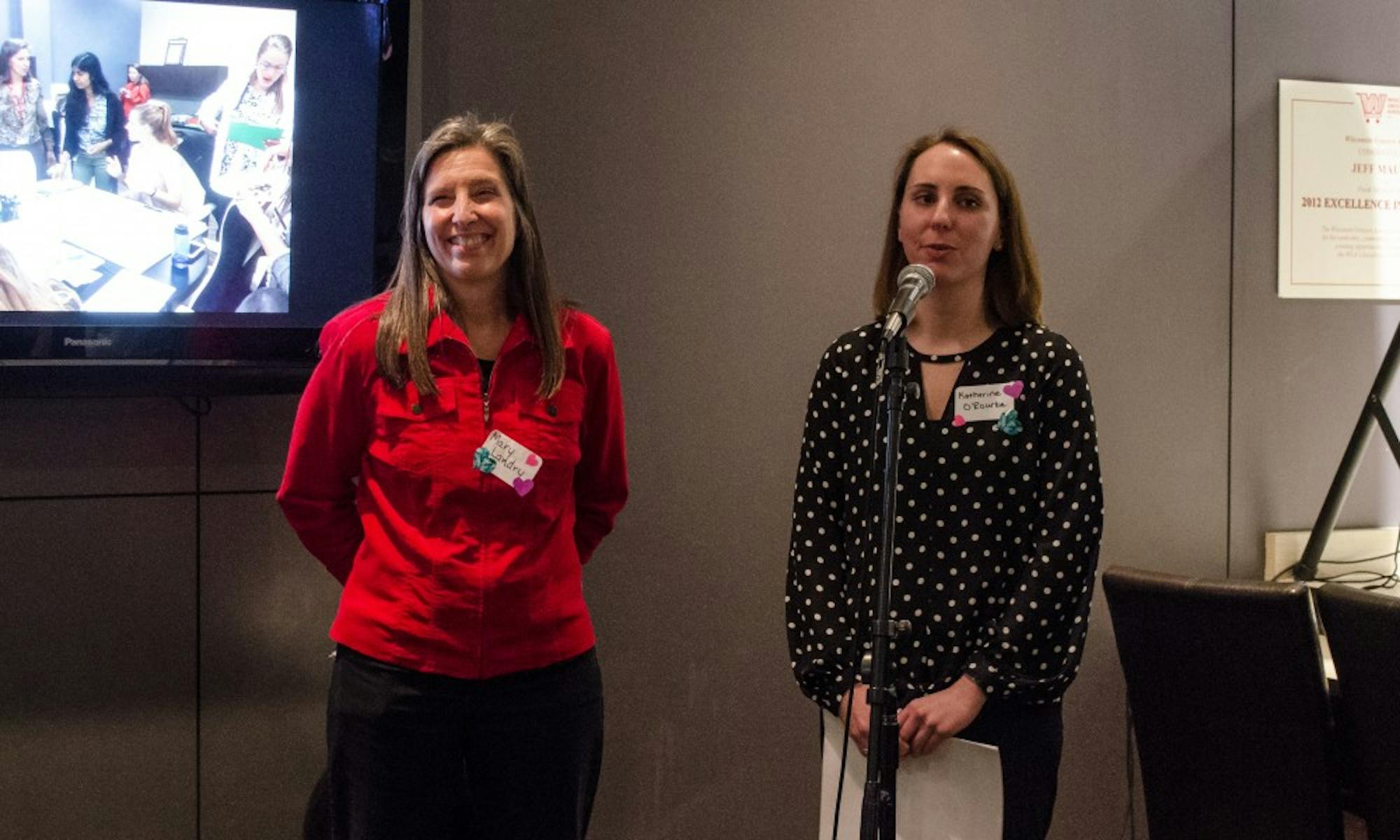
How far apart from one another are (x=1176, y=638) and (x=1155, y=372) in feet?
3.80

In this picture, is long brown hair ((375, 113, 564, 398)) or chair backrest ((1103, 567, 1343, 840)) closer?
long brown hair ((375, 113, 564, 398))

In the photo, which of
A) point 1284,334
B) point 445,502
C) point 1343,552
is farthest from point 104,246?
point 1343,552

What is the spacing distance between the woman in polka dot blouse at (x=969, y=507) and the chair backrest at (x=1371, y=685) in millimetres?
648

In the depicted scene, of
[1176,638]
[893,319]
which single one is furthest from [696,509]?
[893,319]

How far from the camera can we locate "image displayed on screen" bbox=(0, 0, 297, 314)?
236 cm

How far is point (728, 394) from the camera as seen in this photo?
303 cm

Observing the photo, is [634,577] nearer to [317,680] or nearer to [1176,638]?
[317,680]

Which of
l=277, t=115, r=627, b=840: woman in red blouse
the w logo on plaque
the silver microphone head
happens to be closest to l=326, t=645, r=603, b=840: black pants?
l=277, t=115, r=627, b=840: woman in red blouse

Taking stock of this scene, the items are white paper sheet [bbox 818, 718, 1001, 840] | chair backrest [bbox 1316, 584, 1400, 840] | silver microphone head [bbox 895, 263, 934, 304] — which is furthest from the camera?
chair backrest [bbox 1316, 584, 1400, 840]

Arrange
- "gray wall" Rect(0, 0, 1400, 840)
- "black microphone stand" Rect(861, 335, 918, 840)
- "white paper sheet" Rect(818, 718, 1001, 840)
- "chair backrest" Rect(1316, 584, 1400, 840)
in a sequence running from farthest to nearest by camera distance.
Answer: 1. "gray wall" Rect(0, 0, 1400, 840)
2. "chair backrest" Rect(1316, 584, 1400, 840)
3. "white paper sheet" Rect(818, 718, 1001, 840)
4. "black microphone stand" Rect(861, 335, 918, 840)

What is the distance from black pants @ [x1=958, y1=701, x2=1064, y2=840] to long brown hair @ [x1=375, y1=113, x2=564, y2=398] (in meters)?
0.82

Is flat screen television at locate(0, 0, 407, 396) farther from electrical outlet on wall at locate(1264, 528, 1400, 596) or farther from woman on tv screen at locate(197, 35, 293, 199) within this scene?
electrical outlet on wall at locate(1264, 528, 1400, 596)

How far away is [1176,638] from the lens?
2344mm

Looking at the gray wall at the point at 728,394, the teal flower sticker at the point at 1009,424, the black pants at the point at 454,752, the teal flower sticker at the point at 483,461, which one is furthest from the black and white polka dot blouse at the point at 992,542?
the gray wall at the point at 728,394
